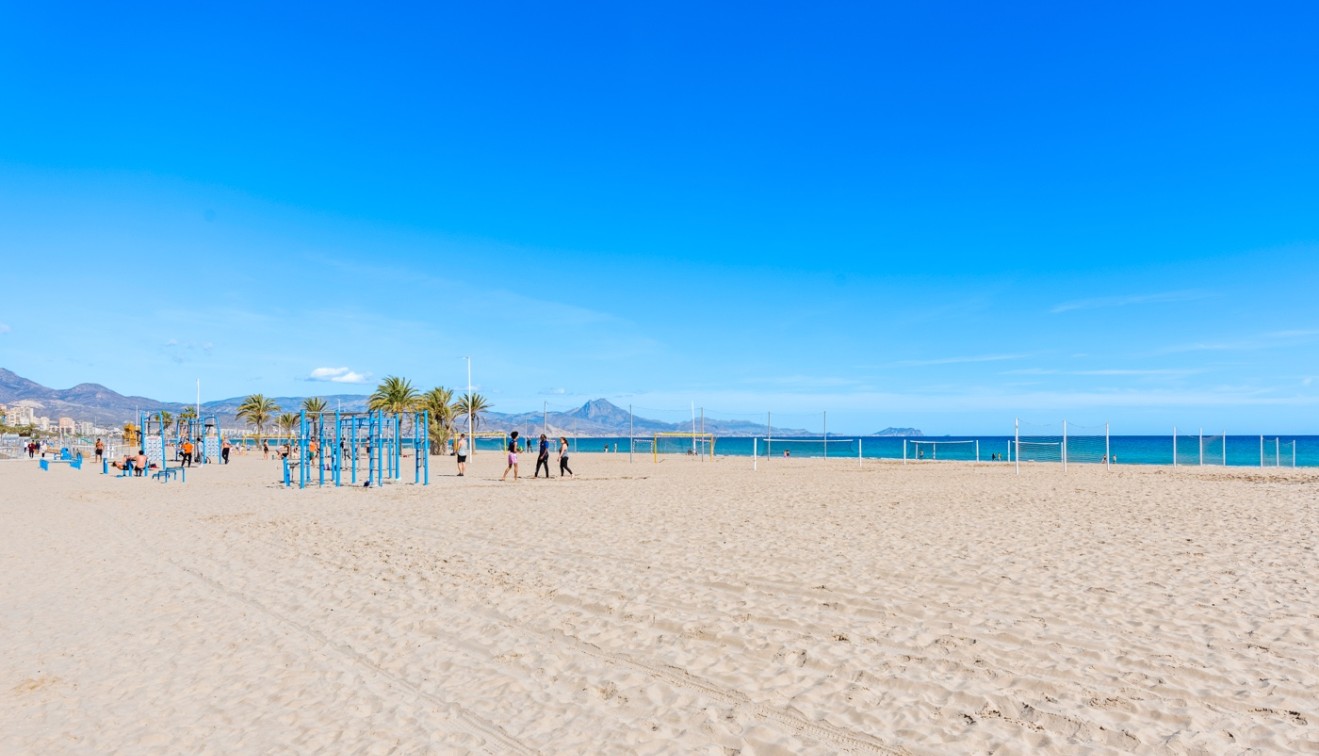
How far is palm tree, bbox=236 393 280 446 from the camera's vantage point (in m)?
65.7

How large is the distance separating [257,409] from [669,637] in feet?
227

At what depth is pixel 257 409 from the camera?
66125 mm

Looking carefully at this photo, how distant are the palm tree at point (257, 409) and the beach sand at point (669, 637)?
58.9 metres

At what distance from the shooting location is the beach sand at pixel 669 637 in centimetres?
414

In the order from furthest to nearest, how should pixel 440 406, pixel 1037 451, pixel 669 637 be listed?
1. pixel 1037 451
2. pixel 440 406
3. pixel 669 637

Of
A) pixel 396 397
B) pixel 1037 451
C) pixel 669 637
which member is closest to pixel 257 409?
A: pixel 396 397

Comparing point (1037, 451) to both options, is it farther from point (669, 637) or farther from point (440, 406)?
point (669, 637)

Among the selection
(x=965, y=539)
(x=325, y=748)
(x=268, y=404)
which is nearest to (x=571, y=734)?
(x=325, y=748)

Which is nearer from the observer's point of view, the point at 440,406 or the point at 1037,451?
the point at 440,406

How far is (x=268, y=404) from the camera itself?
66875mm

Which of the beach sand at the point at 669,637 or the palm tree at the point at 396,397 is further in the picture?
the palm tree at the point at 396,397

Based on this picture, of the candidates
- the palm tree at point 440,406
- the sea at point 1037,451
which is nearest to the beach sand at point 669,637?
the sea at point 1037,451

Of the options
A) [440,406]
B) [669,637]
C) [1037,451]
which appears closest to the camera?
[669,637]

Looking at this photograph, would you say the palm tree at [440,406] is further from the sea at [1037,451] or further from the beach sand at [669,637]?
the beach sand at [669,637]
